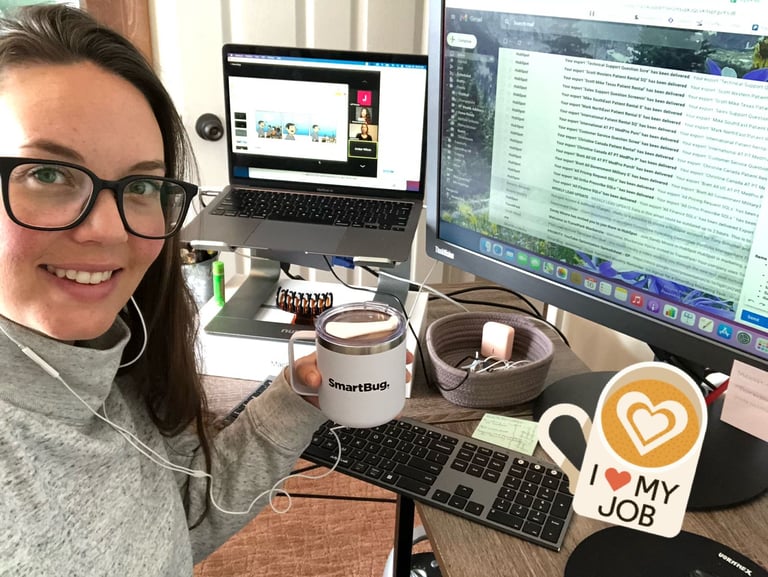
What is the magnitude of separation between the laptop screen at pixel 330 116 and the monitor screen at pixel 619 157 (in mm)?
264

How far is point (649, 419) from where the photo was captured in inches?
16.4

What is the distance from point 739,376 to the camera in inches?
29.9

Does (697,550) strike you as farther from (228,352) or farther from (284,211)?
(284,211)

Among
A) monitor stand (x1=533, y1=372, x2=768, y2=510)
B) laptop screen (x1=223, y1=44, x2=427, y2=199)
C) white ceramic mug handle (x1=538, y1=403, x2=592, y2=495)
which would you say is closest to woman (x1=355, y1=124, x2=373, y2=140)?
laptop screen (x1=223, y1=44, x2=427, y2=199)

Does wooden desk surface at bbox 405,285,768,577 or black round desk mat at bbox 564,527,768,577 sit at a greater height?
black round desk mat at bbox 564,527,768,577

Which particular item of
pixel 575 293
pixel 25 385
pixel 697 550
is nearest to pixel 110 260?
pixel 25 385

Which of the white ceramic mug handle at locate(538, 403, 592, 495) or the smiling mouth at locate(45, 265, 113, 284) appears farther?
the smiling mouth at locate(45, 265, 113, 284)

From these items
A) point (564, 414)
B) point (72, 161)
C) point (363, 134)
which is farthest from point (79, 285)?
point (363, 134)

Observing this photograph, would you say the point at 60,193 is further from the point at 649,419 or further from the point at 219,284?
the point at 219,284

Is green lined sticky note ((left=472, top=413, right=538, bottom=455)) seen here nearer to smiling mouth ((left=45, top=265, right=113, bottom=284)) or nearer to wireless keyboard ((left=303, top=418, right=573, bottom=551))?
wireless keyboard ((left=303, top=418, right=573, bottom=551))

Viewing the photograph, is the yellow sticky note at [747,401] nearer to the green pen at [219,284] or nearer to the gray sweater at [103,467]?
the gray sweater at [103,467]

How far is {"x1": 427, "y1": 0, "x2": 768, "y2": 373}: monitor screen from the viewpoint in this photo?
67 cm

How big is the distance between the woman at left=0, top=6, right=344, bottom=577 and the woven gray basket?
8.8 inches

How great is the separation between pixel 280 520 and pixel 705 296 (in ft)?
4.36
